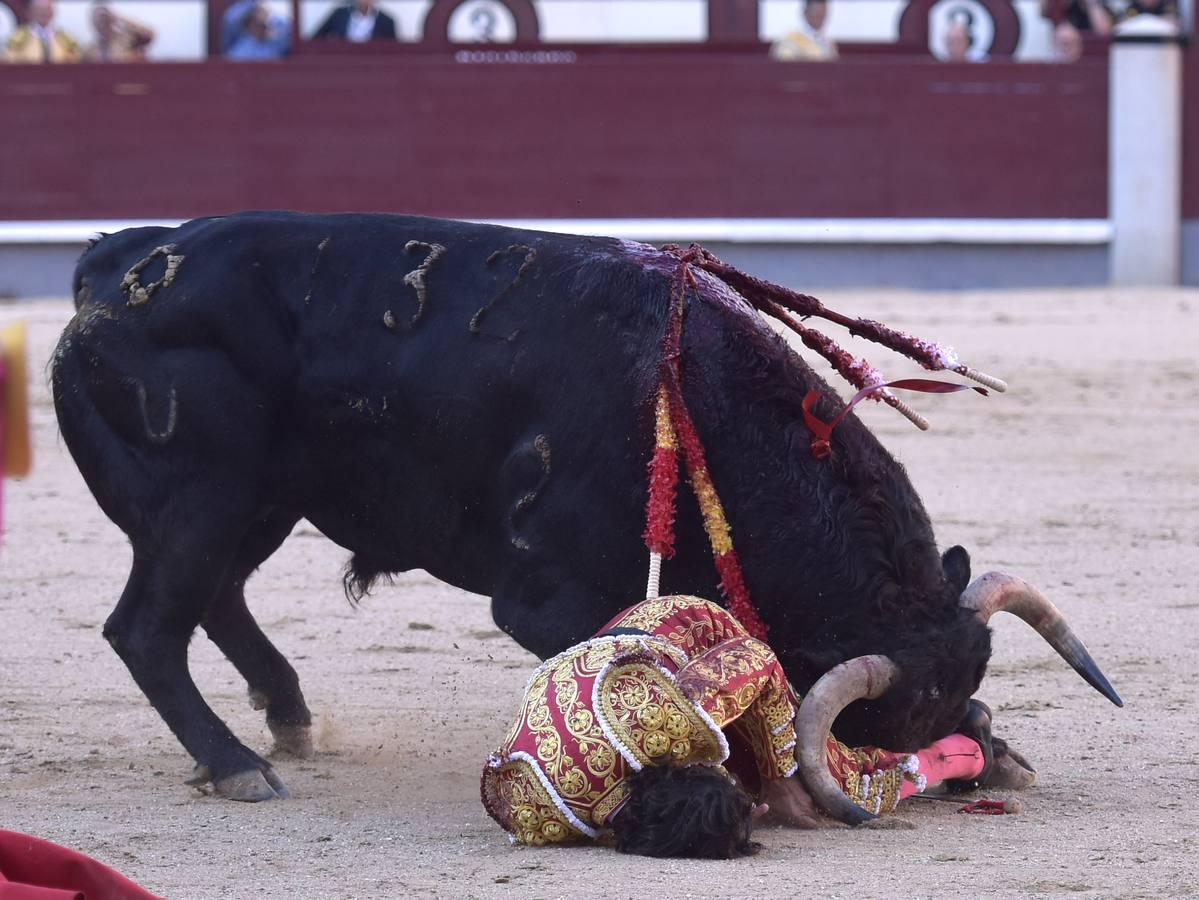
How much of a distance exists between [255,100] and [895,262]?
12.1 ft

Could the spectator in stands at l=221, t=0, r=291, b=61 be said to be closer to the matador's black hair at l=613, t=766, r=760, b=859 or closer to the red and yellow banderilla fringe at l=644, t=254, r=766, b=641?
the red and yellow banderilla fringe at l=644, t=254, r=766, b=641

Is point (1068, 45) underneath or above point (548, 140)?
above

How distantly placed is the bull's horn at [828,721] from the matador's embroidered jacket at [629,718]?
3cm

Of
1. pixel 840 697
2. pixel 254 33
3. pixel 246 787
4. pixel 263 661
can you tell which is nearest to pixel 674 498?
pixel 840 697

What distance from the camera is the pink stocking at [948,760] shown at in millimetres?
3090

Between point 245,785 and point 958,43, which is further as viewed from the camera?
point 958,43

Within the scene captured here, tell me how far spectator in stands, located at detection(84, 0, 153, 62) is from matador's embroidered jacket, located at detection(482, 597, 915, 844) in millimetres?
9515

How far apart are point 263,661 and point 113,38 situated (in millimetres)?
8934

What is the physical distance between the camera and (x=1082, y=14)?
1204cm

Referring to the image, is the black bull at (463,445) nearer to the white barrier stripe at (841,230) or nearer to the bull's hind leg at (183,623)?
the bull's hind leg at (183,623)

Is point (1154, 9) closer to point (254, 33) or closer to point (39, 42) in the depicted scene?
point (254, 33)

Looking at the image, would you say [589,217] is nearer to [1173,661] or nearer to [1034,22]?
[1034,22]

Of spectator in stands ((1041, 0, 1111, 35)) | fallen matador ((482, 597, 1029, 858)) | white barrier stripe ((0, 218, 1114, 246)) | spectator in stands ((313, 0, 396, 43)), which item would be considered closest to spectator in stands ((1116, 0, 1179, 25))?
spectator in stands ((1041, 0, 1111, 35))

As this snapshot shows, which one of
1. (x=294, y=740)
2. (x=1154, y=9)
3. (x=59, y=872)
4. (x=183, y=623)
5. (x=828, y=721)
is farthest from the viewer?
(x=1154, y=9)
